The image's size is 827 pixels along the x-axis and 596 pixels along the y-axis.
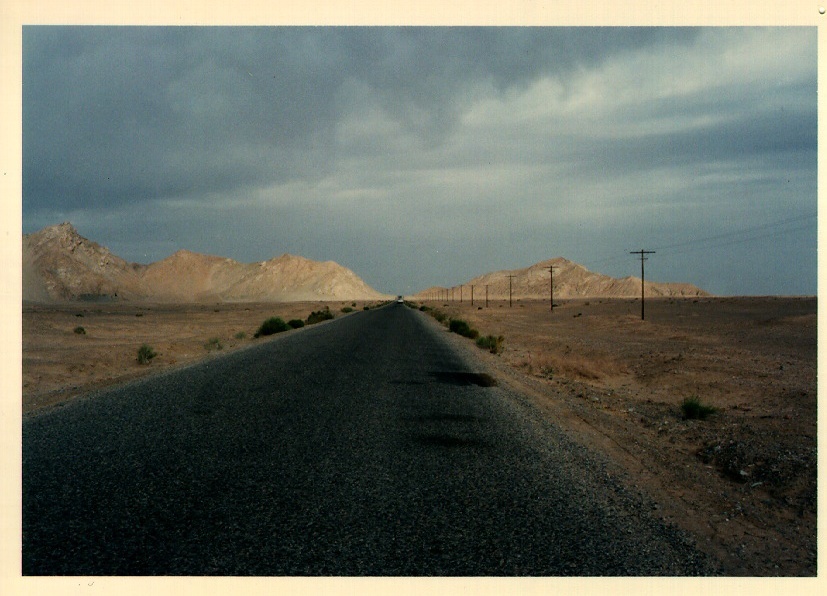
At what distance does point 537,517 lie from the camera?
17.8 feet

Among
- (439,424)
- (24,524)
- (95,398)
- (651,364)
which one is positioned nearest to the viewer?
(24,524)

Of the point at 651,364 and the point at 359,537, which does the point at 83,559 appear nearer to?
the point at 359,537

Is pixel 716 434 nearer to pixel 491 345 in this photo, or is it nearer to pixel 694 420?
pixel 694 420

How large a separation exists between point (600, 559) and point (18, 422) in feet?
16.2

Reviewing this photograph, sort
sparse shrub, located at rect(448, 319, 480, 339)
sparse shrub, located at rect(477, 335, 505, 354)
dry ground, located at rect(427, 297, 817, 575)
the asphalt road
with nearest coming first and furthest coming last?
the asphalt road < dry ground, located at rect(427, 297, 817, 575) < sparse shrub, located at rect(477, 335, 505, 354) < sparse shrub, located at rect(448, 319, 480, 339)

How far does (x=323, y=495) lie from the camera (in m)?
5.90

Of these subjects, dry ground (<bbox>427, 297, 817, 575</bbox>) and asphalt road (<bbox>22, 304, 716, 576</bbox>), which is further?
dry ground (<bbox>427, 297, 817, 575</bbox>)

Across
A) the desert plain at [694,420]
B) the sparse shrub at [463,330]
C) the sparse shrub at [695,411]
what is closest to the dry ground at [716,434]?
the desert plain at [694,420]

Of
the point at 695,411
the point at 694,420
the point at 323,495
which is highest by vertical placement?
the point at 323,495

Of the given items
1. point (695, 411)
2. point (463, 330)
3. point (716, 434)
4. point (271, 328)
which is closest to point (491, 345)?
point (463, 330)

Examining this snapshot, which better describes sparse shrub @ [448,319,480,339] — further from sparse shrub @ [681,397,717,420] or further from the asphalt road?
the asphalt road

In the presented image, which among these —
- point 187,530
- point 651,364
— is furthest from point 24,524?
point 651,364

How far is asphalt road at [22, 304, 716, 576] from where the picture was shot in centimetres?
452

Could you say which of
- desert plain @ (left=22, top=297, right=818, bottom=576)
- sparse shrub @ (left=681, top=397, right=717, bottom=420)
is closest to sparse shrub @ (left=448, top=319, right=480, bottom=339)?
desert plain @ (left=22, top=297, right=818, bottom=576)
